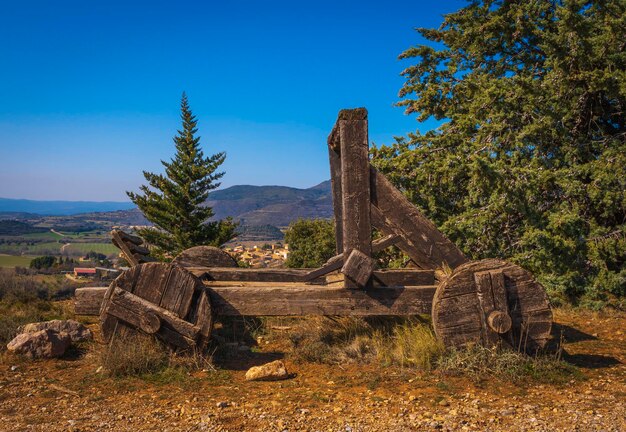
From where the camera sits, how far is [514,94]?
9.30m

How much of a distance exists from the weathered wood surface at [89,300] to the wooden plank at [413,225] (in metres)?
3.32

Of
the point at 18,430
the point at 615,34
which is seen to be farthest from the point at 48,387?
the point at 615,34

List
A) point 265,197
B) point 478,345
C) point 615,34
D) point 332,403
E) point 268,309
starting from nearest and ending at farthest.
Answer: point 332,403 < point 478,345 < point 268,309 < point 615,34 < point 265,197

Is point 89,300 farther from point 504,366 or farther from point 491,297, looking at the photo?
point 504,366

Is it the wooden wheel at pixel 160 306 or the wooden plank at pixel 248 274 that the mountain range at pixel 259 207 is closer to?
the wooden plank at pixel 248 274

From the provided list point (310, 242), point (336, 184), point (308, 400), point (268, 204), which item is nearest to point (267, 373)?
point (308, 400)

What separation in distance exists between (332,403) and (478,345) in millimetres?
1768

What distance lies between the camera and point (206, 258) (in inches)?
311

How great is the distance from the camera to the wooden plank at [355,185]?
16.9 ft

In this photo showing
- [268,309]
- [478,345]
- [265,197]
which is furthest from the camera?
[265,197]

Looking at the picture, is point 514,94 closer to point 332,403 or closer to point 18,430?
point 332,403

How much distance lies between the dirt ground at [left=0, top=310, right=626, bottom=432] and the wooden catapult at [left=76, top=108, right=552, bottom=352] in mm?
524

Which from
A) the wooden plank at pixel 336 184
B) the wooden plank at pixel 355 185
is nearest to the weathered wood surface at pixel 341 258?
the wooden plank at pixel 355 185

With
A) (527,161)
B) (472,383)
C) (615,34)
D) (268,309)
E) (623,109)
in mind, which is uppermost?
(615,34)
